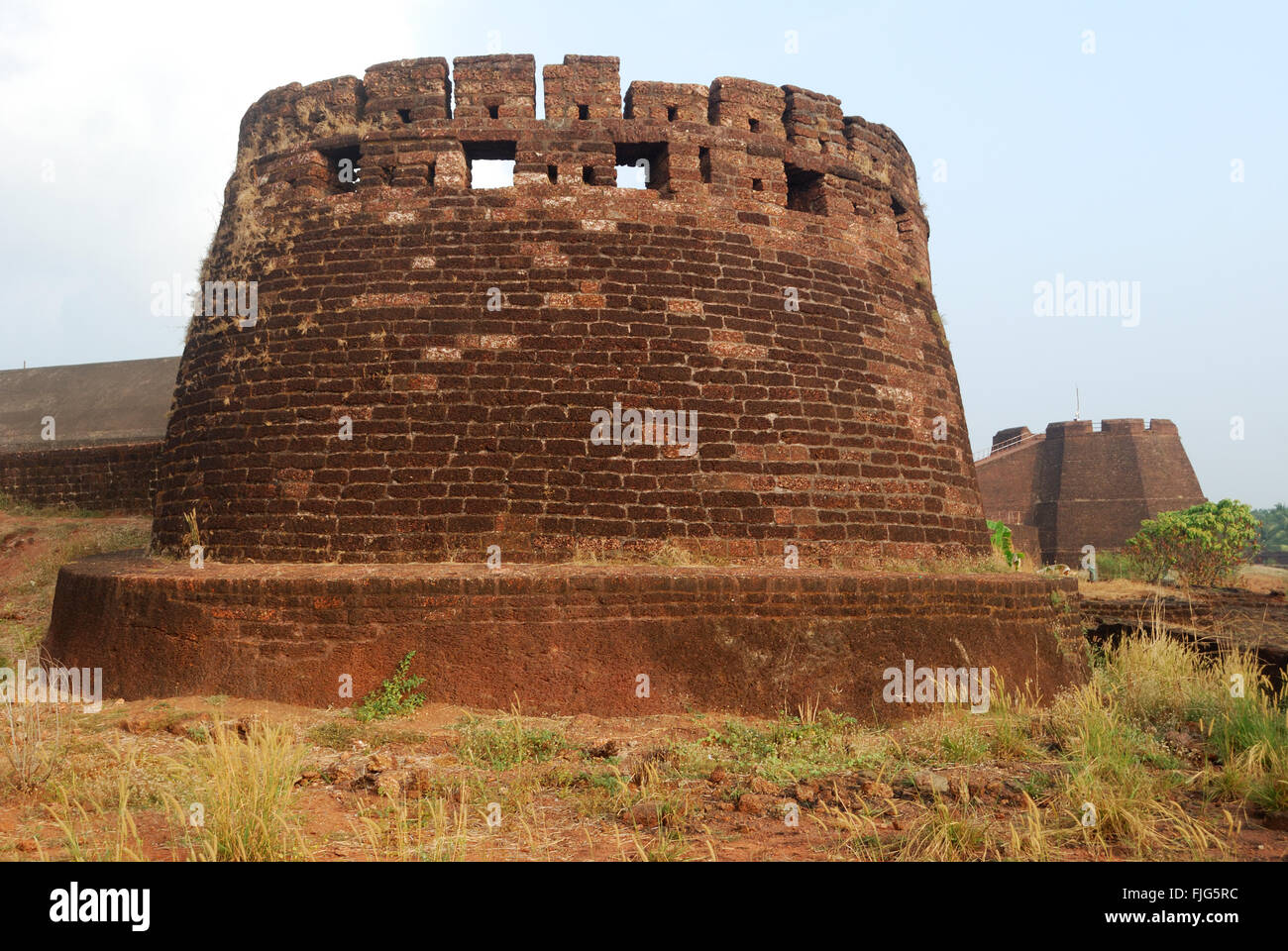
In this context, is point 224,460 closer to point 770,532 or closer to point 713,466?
point 713,466

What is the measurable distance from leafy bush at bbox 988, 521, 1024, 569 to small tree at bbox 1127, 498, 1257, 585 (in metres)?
12.0

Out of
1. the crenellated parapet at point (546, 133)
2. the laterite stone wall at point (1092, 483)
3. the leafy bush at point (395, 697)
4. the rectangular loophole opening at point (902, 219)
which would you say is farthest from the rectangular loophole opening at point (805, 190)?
the laterite stone wall at point (1092, 483)

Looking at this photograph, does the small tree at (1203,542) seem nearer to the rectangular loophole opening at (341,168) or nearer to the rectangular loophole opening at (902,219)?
the rectangular loophole opening at (902,219)

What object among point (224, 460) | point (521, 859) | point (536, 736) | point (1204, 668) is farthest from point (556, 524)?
point (1204, 668)

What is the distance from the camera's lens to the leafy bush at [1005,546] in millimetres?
9816

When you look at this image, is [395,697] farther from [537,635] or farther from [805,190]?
[805,190]

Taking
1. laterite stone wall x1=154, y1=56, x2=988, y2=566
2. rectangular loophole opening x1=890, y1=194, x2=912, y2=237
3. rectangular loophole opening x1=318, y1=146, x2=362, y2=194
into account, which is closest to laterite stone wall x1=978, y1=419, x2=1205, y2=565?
rectangular loophole opening x1=890, y1=194, x2=912, y2=237

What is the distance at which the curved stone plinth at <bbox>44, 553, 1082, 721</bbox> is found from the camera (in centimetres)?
650

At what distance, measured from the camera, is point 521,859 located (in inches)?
147

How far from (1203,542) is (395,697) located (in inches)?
911

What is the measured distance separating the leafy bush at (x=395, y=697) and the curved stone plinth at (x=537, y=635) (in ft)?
0.22

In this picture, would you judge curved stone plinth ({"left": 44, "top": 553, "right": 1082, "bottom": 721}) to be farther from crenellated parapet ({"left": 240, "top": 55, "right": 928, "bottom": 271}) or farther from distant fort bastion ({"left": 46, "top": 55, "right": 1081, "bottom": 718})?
crenellated parapet ({"left": 240, "top": 55, "right": 928, "bottom": 271})
